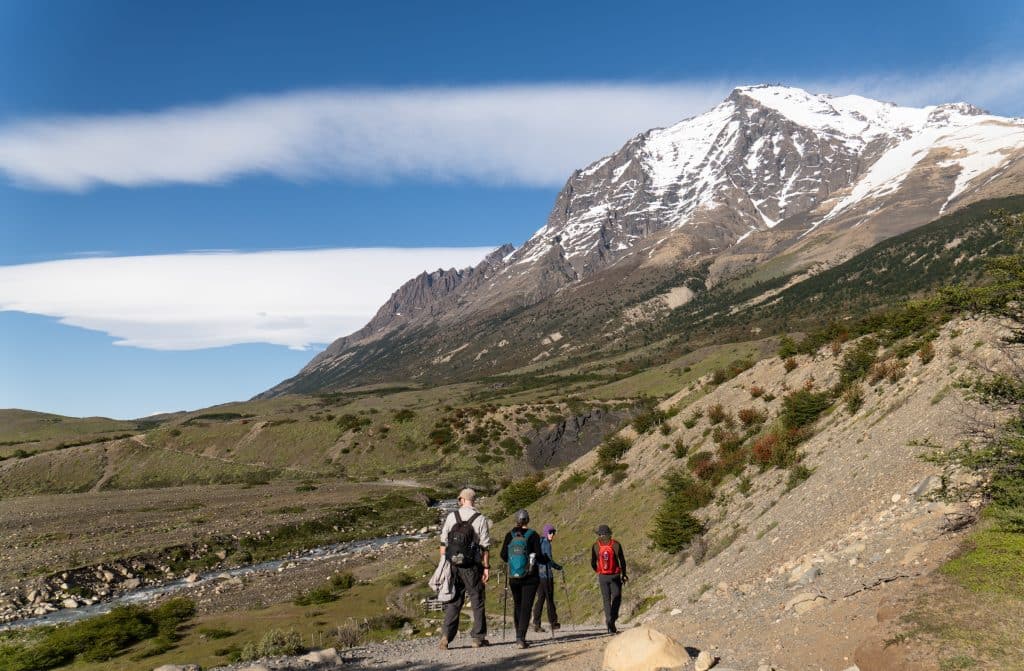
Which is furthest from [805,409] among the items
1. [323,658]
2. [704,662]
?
[323,658]

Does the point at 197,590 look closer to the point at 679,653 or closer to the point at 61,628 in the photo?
the point at 61,628

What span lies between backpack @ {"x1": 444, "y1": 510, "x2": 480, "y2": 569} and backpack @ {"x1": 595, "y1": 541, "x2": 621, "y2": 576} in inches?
157

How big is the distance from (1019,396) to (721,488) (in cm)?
1441

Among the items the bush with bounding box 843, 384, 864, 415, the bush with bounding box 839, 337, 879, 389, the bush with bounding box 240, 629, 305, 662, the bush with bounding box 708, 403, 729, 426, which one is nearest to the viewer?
the bush with bounding box 240, 629, 305, 662

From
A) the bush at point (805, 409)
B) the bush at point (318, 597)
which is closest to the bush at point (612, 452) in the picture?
the bush at point (805, 409)

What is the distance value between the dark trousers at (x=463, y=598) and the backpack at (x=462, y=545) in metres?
0.31

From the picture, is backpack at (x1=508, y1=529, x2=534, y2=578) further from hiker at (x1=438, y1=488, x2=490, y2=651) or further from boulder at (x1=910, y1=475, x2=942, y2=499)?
boulder at (x1=910, y1=475, x2=942, y2=499)

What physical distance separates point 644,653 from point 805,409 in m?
19.6

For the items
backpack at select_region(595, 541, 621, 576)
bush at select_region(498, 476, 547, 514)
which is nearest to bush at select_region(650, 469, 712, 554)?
backpack at select_region(595, 541, 621, 576)

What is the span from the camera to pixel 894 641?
802 cm

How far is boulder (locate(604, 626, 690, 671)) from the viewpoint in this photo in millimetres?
9406

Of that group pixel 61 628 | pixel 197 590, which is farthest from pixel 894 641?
pixel 197 590

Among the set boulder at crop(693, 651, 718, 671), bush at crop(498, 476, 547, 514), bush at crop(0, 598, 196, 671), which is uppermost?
boulder at crop(693, 651, 718, 671)

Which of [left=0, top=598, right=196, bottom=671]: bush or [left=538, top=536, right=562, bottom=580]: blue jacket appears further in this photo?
[left=0, top=598, right=196, bottom=671]: bush
